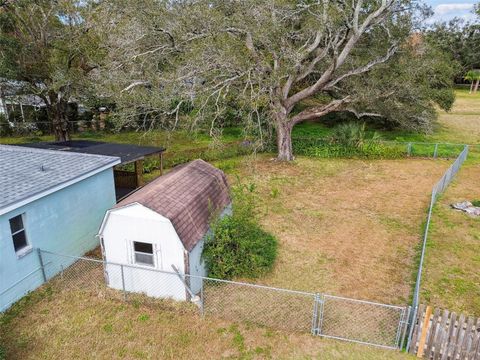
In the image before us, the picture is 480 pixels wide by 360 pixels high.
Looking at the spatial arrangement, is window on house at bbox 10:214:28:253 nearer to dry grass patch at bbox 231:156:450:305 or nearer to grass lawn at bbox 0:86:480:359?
grass lawn at bbox 0:86:480:359

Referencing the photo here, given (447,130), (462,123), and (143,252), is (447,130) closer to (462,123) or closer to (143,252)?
(462,123)

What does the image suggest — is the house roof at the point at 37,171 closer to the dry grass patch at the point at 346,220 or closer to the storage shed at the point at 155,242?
the storage shed at the point at 155,242

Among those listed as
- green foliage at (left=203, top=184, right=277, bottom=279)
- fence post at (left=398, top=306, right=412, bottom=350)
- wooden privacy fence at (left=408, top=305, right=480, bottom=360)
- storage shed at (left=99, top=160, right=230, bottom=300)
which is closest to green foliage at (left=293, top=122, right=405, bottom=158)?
green foliage at (left=203, top=184, right=277, bottom=279)

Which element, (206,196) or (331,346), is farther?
(206,196)

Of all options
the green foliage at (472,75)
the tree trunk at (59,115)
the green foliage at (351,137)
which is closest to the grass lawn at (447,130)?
the green foliage at (351,137)

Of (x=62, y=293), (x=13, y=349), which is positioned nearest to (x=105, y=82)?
(x=62, y=293)

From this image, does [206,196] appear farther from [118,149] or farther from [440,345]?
[440,345]

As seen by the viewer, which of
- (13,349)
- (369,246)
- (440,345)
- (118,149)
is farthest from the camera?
(118,149)
